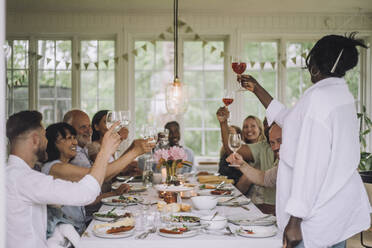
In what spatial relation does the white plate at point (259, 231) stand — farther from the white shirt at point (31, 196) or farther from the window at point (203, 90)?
the window at point (203, 90)

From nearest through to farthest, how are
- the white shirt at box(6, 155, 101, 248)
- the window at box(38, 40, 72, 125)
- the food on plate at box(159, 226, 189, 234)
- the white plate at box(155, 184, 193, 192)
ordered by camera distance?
the white shirt at box(6, 155, 101, 248)
the food on plate at box(159, 226, 189, 234)
the white plate at box(155, 184, 193, 192)
the window at box(38, 40, 72, 125)

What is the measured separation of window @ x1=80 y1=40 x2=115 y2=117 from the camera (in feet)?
17.6

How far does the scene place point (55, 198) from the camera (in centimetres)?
160

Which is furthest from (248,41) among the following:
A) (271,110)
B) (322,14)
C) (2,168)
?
(2,168)

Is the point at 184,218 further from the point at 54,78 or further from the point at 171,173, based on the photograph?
the point at 54,78

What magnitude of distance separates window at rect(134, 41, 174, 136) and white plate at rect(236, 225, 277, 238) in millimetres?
3682

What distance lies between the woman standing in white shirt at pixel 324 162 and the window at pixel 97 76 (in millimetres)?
4135

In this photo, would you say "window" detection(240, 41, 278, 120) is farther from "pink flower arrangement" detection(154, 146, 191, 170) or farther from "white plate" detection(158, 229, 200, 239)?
"white plate" detection(158, 229, 200, 239)

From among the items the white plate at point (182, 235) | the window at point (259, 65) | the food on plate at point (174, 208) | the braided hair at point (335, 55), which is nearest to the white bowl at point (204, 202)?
the food on plate at point (174, 208)

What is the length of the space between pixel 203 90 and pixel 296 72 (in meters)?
1.25

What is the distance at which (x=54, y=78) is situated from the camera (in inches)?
211

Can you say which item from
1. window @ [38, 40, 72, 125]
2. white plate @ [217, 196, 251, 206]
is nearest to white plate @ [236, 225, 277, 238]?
white plate @ [217, 196, 251, 206]

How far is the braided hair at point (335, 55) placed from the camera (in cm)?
148

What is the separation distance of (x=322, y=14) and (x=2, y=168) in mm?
5071
